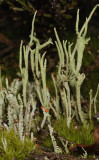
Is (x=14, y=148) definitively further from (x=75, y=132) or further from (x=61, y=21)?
(x=61, y=21)

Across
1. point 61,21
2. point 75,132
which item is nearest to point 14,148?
point 75,132

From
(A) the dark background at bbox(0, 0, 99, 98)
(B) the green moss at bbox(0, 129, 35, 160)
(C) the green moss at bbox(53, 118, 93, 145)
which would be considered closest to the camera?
(B) the green moss at bbox(0, 129, 35, 160)

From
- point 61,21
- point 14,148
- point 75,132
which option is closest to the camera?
point 14,148

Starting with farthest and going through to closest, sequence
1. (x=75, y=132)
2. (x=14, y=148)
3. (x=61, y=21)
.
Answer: (x=61, y=21), (x=75, y=132), (x=14, y=148)

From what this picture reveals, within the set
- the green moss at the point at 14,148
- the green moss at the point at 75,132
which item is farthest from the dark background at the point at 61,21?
the green moss at the point at 14,148

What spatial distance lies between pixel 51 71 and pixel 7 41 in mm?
786

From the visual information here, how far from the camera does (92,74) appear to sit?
200cm

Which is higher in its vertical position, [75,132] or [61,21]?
[61,21]

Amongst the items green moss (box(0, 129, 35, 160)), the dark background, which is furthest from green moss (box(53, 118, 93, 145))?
the dark background

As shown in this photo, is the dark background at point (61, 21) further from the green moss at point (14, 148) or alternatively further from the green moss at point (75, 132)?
the green moss at point (14, 148)

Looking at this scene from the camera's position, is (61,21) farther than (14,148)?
Yes

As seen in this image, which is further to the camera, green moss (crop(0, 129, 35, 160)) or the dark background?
the dark background

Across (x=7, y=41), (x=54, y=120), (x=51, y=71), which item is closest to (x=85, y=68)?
(x=51, y=71)

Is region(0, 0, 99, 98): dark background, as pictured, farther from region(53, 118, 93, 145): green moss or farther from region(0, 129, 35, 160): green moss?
region(0, 129, 35, 160): green moss
